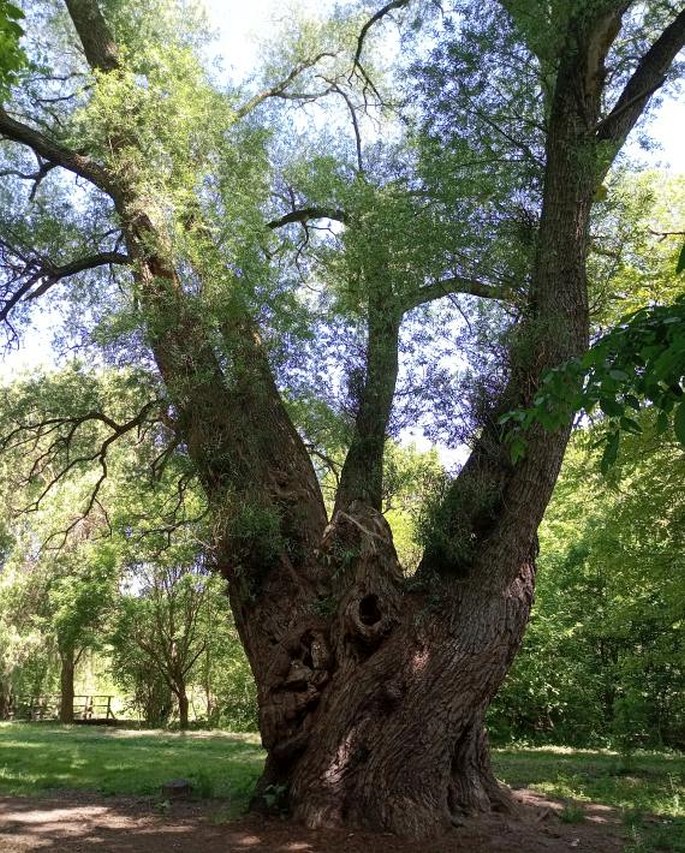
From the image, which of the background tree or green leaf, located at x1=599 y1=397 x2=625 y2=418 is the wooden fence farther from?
green leaf, located at x1=599 y1=397 x2=625 y2=418

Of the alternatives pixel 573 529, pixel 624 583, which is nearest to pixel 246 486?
pixel 624 583

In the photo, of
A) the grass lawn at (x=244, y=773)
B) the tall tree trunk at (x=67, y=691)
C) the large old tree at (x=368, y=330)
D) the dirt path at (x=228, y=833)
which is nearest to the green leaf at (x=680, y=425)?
the large old tree at (x=368, y=330)

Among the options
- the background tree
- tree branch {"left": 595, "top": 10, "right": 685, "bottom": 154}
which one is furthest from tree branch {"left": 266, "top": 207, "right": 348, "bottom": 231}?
the background tree

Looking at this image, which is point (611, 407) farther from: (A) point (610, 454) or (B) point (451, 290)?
(B) point (451, 290)

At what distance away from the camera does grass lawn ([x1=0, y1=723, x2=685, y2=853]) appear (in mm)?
6773

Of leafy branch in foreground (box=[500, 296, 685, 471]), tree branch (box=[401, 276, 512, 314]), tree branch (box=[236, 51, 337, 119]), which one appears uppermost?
tree branch (box=[236, 51, 337, 119])

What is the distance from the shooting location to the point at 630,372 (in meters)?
2.70

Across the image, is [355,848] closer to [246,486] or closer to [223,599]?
[246,486]

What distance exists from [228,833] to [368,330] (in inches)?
189

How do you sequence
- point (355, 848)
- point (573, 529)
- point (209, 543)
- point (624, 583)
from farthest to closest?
point (573, 529) < point (624, 583) < point (209, 543) < point (355, 848)

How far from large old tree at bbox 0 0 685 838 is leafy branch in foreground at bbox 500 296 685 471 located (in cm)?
244

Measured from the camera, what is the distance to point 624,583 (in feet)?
36.3

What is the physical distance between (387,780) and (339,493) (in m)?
2.75

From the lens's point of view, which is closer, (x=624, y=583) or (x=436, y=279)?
(x=436, y=279)
